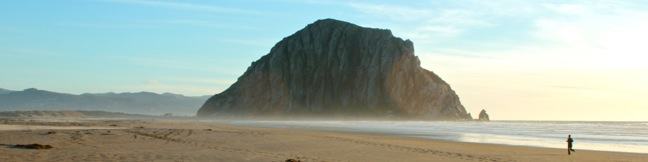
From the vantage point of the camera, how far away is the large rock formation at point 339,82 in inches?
6137

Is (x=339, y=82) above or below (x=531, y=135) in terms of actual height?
above

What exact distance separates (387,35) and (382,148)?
132959 millimetres

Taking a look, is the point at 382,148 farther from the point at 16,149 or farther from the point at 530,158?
the point at 16,149

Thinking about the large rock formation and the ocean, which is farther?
the large rock formation

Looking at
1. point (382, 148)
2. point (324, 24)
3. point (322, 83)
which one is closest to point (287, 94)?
point (322, 83)

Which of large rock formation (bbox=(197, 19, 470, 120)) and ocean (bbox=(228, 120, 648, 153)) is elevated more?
large rock formation (bbox=(197, 19, 470, 120))

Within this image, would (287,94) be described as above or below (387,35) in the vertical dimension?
below

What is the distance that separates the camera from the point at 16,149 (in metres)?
21.6

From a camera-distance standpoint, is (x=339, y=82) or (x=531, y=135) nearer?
(x=531, y=135)

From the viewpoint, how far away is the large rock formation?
155875 mm

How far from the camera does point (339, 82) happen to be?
6555 inches

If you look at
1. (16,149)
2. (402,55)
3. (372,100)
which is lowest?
(16,149)

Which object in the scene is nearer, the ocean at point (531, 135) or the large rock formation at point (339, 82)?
the ocean at point (531, 135)

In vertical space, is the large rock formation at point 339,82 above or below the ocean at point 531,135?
above
